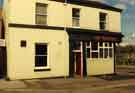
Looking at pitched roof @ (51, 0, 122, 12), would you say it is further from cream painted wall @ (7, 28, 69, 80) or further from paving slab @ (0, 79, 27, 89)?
paving slab @ (0, 79, 27, 89)

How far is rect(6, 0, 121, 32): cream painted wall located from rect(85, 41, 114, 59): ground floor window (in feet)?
4.96

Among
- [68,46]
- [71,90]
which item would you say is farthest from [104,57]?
[71,90]

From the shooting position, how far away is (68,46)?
Result: 92.9 ft

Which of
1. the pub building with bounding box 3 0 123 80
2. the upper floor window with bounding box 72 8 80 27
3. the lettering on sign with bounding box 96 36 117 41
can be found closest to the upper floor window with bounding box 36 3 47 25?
the pub building with bounding box 3 0 123 80

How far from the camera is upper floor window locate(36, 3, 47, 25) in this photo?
87.8ft

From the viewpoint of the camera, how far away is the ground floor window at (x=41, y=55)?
2658 centimetres

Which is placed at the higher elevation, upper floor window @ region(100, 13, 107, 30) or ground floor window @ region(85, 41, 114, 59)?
upper floor window @ region(100, 13, 107, 30)

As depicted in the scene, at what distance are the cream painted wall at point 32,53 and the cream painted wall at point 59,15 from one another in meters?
0.88

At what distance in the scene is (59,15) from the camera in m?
27.9

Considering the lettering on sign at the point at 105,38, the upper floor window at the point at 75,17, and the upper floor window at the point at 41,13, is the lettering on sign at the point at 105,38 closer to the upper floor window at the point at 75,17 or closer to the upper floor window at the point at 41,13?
the upper floor window at the point at 75,17

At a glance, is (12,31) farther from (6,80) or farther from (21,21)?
(6,80)

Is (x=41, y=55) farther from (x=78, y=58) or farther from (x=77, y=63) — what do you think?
(x=77, y=63)

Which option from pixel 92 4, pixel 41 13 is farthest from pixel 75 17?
pixel 41 13

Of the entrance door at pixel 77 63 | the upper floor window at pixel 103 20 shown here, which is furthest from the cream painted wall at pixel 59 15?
the entrance door at pixel 77 63
